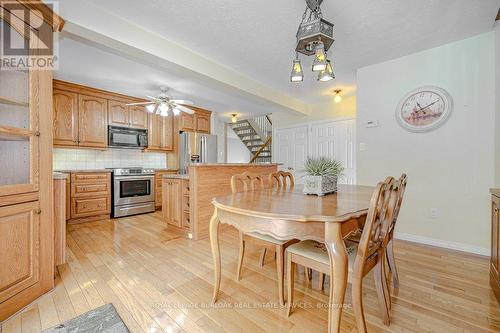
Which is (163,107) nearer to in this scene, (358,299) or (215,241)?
(215,241)

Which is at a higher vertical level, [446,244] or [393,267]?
[393,267]

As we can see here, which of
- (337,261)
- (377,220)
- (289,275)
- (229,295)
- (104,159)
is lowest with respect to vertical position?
(229,295)

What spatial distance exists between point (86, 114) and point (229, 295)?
3.95 metres

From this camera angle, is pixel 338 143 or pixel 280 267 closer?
pixel 280 267

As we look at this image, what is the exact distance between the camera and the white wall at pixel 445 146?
2.39 meters

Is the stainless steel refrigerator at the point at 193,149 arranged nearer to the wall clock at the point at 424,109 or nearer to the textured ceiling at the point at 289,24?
the textured ceiling at the point at 289,24

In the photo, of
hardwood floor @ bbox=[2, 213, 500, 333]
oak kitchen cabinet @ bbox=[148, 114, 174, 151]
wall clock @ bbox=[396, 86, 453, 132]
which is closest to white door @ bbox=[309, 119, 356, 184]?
wall clock @ bbox=[396, 86, 453, 132]

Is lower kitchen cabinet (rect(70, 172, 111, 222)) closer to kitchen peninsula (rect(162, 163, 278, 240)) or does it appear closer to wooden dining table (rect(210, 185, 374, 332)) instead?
kitchen peninsula (rect(162, 163, 278, 240))

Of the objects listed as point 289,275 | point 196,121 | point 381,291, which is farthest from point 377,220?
point 196,121

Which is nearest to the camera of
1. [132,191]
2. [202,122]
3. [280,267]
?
[280,267]

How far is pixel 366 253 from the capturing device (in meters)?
1.10

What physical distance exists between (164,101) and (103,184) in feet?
6.14

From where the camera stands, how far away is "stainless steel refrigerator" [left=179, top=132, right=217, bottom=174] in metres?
4.98

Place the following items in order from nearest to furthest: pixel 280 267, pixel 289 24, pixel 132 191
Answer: pixel 280 267
pixel 289 24
pixel 132 191
